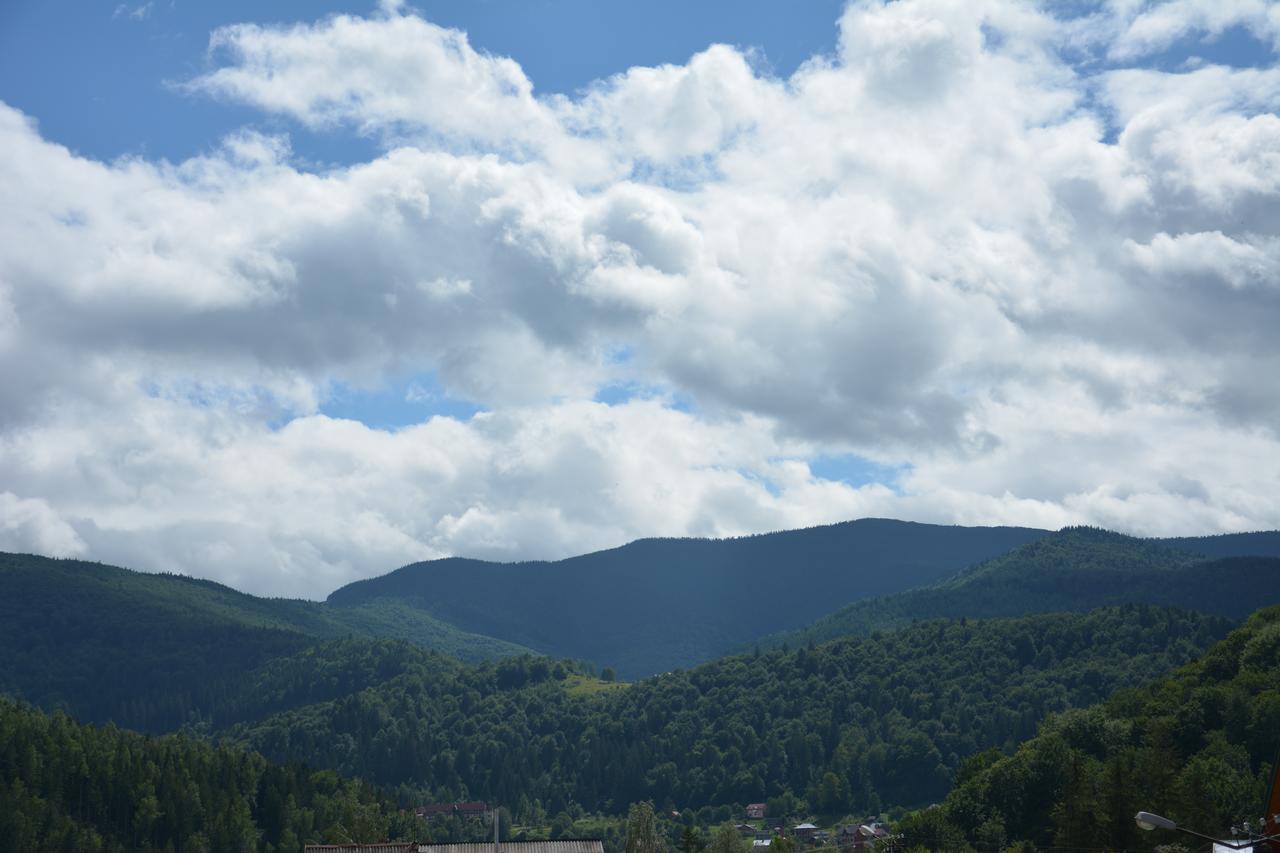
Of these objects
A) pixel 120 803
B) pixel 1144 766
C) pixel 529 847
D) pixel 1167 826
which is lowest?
pixel 120 803

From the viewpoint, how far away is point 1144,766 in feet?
374

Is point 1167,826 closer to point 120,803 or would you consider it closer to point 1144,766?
point 1144,766

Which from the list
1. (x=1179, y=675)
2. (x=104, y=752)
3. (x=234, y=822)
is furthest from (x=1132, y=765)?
(x=104, y=752)

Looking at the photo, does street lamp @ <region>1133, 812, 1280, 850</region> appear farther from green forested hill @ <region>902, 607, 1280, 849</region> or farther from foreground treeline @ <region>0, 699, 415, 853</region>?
foreground treeline @ <region>0, 699, 415, 853</region>

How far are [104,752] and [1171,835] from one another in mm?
148710

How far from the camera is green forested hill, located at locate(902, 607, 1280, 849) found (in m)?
105

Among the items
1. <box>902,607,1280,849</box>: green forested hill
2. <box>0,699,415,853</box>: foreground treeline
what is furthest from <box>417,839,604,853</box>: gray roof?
<box>0,699,415,853</box>: foreground treeline

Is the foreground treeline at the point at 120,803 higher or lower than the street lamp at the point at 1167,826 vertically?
lower

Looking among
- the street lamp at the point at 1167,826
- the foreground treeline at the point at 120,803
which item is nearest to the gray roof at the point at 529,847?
the street lamp at the point at 1167,826

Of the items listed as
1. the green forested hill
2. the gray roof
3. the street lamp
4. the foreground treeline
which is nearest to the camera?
the street lamp

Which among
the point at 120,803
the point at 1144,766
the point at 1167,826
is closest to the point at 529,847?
the point at 1144,766

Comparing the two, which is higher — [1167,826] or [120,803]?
[1167,826]

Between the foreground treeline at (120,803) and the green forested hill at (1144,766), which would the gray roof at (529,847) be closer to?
the green forested hill at (1144,766)

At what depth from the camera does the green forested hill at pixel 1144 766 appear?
10488 cm
